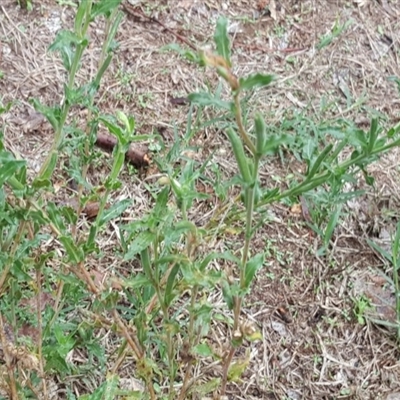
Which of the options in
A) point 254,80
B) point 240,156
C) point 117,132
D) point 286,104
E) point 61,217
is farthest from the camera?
point 286,104

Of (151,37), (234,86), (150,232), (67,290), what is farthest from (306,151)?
(151,37)

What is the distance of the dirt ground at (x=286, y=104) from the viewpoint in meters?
2.01

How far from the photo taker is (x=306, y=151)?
1.64 m

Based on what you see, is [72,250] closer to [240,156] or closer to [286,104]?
[240,156]

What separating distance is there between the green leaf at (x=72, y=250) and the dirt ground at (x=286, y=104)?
2.54ft

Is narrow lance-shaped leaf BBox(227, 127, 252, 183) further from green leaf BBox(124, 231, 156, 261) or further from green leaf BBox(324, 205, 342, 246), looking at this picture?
green leaf BBox(324, 205, 342, 246)

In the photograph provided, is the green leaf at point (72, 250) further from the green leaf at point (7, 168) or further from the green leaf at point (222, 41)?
the green leaf at point (222, 41)

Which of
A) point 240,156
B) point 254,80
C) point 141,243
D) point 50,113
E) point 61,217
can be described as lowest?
point 61,217

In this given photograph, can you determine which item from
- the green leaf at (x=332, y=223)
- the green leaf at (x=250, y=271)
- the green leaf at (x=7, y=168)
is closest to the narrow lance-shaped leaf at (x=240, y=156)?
the green leaf at (x=250, y=271)

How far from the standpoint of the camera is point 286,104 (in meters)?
2.56

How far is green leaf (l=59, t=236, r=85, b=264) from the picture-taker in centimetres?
129

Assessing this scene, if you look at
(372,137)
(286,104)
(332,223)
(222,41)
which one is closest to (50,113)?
(222,41)

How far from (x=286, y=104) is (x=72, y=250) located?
1448 mm

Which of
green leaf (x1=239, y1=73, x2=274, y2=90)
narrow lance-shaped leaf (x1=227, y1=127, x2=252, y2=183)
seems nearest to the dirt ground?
narrow lance-shaped leaf (x1=227, y1=127, x2=252, y2=183)
